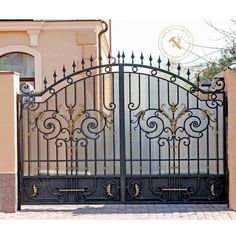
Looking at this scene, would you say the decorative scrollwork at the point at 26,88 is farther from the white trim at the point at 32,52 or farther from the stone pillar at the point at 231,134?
the white trim at the point at 32,52

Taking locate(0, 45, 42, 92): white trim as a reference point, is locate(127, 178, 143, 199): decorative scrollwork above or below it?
below

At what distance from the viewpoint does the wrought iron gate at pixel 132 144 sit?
905 centimetres

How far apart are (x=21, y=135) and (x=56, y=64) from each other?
3993 mm

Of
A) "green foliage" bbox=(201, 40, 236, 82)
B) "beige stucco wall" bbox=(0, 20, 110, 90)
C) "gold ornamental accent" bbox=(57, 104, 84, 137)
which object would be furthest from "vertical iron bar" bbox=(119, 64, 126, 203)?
"green foliage" bbox=(201, 40, 236, 82)

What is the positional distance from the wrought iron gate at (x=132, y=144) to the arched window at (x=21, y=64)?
3674mm

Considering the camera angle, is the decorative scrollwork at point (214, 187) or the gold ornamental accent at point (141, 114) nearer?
the decorative scrollwork at point (214, 187)

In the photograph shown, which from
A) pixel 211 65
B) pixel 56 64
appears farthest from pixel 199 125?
pixel 211 65

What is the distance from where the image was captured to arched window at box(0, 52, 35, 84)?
1287 centimetres

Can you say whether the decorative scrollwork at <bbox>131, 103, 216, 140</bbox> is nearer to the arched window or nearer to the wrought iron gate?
the wrought iron gate

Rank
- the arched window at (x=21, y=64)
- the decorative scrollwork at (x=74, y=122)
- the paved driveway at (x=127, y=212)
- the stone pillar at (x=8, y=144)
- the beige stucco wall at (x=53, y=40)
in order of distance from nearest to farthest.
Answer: the paved driveway at (x=127, y=212) → the stone pillar at (x=8, y=144) → the decorative scrollwork at (x=74, y=122) → the beige stucco wall at (x=53, y=40) → the arched window at (x=21, y=64)

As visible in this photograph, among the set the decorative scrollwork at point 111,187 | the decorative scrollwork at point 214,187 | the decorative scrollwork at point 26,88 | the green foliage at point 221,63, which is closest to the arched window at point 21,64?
the decorative scrollwork at point 26,88

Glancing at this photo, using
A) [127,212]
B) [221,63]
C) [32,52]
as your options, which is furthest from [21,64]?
[221,63]

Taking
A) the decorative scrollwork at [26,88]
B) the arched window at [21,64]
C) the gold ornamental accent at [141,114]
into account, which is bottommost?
the gold ornamental accent at [141,114]

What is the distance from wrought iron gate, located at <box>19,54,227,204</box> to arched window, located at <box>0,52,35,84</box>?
3674 millimetres
